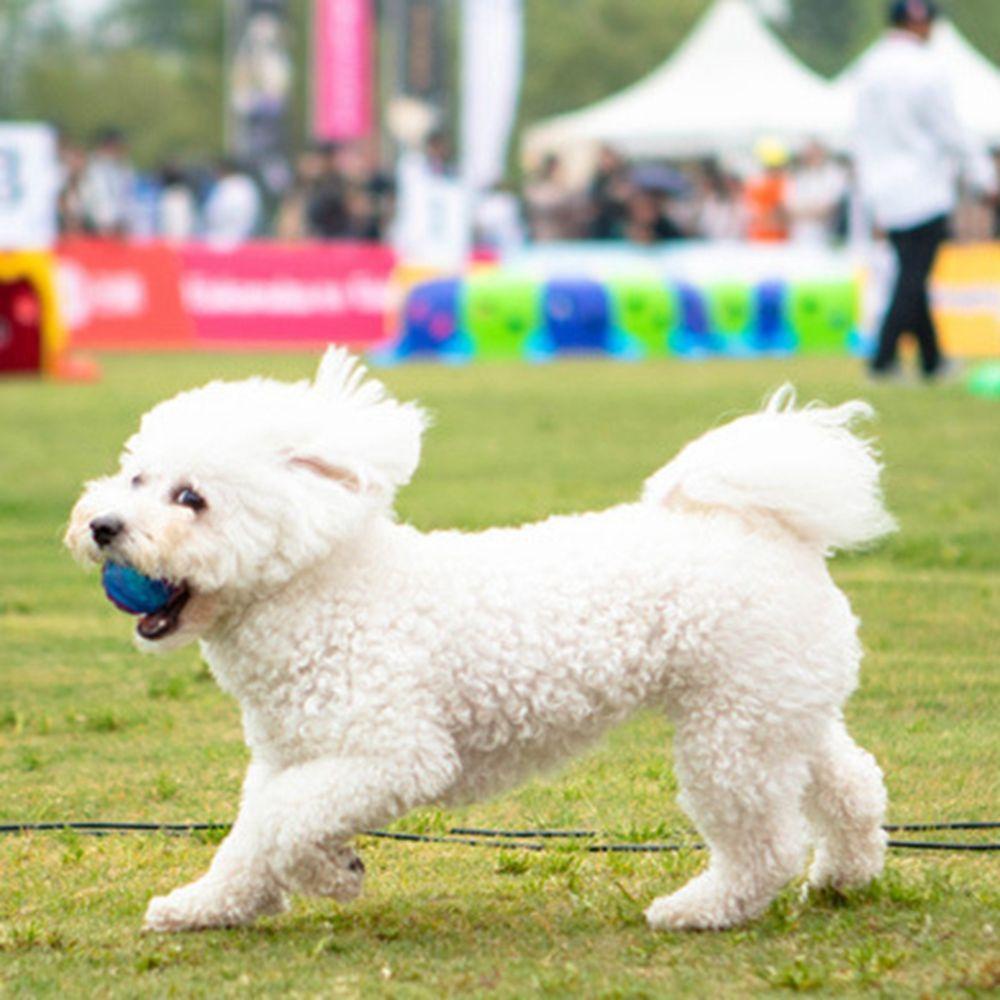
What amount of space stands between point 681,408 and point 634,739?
10174 millimetres

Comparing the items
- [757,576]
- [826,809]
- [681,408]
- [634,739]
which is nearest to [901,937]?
[826,809]

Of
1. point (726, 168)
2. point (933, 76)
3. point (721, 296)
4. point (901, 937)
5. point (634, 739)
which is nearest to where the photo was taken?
point (901, 937)

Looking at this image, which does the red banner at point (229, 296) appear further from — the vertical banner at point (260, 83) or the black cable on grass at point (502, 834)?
the black cable on grass at point (502, 834)

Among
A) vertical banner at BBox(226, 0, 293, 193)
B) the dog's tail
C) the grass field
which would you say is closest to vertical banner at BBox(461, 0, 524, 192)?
vertical banner at BBox(226, 0, 293, 193)

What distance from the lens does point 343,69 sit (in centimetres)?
4053

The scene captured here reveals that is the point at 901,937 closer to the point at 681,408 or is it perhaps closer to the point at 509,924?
the point at 509,924

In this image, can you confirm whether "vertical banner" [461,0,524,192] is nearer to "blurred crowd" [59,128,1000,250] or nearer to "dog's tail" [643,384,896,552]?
"blurred crowd" [59,128,1000,250]

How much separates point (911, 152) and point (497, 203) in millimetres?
22070

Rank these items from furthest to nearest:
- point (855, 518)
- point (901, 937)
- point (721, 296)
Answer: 1. point (721, 296)
2. point (855, 518)
3. point (901, 937)

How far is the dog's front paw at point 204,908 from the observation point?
15.9ft

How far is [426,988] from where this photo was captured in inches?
174

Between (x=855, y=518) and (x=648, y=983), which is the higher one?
(x=855, y=518)

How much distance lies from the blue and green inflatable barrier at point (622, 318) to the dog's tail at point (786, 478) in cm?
1864

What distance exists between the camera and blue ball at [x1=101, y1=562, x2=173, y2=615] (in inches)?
186
